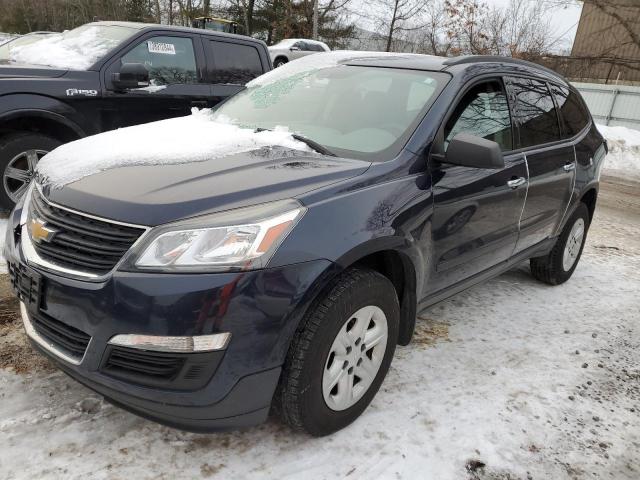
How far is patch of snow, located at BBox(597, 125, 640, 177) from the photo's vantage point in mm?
12242

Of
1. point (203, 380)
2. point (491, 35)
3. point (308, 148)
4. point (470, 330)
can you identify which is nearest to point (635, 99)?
point (491, 35)

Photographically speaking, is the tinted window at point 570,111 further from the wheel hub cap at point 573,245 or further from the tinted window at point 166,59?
the tinted window at point 166,59

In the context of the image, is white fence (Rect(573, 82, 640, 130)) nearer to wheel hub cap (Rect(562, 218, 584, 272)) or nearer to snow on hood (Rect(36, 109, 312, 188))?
wheel hub cap (Rect(562, 218, 584, 272))

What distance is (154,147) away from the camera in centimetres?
261

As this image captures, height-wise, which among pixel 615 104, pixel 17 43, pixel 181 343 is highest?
pixel 17 43

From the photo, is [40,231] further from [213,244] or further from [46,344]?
[213,244]

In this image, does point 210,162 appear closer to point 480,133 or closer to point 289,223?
point 289,223

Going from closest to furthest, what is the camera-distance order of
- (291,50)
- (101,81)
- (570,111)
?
(570,111)
(101,81)
(291,50)

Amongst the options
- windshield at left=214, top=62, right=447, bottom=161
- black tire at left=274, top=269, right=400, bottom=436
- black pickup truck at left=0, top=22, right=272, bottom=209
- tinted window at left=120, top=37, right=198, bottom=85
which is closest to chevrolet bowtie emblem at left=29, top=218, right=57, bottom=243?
black tire at left=274, top=269, right=400, bottom=436

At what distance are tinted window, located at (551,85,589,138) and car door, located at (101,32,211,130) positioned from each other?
11.4ft

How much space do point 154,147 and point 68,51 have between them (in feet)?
11.2

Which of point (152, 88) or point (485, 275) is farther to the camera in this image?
point (152, 88)

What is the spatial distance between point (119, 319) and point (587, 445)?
2.24 m

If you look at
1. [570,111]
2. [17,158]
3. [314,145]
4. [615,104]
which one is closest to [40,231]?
[314,145]
